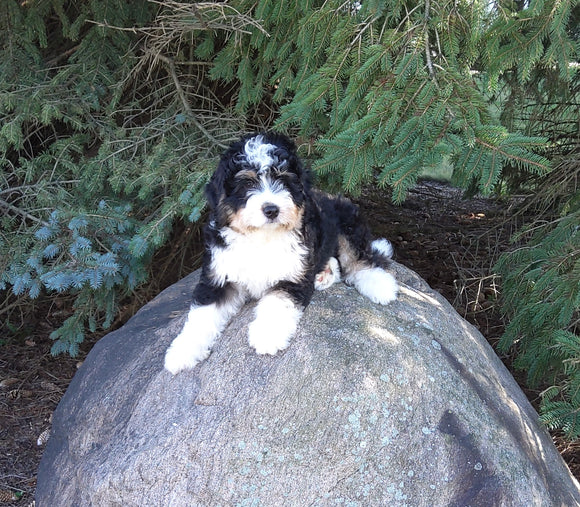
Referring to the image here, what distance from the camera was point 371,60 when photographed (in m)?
4.34

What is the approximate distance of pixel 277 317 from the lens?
374cm

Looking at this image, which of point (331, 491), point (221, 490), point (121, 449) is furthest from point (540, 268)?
point (121, 449)

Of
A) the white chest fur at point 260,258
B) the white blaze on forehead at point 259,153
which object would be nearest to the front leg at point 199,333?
the white chest fur at point 260,258

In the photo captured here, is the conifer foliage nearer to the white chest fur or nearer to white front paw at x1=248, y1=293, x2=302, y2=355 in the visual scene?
the white chest fur

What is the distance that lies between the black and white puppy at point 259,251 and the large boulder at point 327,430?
133 millimetres

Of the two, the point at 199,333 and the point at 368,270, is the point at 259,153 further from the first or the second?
the point at 368,270

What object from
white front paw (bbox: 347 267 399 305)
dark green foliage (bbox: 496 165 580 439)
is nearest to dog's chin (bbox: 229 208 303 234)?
white front paw (bbox: 347 267 399 305)

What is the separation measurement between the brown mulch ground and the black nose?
3.01 metres

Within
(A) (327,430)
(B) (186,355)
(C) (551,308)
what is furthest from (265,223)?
(C) (551,308)

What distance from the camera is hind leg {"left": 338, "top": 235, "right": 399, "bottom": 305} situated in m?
4.39

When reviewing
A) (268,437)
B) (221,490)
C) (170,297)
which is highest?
(268,437)

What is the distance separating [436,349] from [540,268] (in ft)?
4.47

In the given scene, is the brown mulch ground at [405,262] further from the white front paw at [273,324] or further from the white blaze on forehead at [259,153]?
the white blaze on forehead at [259,153]

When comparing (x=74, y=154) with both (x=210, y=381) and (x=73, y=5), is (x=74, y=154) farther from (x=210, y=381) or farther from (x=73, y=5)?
(x=210, y=381)
